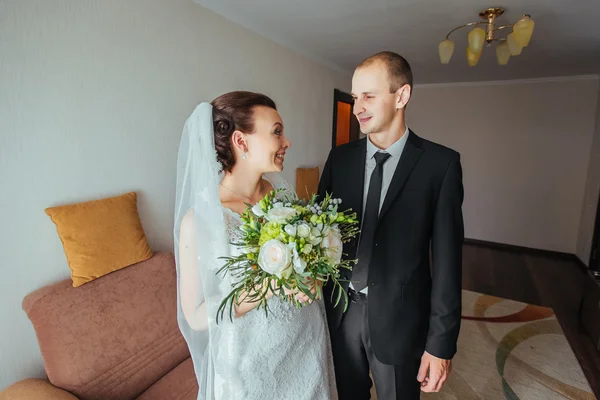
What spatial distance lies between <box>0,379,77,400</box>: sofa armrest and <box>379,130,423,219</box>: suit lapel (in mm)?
1511

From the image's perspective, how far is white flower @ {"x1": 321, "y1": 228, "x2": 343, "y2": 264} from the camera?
977 millimetres

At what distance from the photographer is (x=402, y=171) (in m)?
1.28

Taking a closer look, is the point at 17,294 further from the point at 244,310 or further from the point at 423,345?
the point at 423,345

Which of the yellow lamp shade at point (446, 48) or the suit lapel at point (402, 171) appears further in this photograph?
the yellow lamp shade at point (446, 48)

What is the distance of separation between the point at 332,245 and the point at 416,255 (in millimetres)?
472

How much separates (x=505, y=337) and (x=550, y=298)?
1223 millimetres

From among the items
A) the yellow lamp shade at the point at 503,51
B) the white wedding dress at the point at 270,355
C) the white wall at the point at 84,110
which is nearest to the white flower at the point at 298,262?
the white wedding dress at the point at 270,355

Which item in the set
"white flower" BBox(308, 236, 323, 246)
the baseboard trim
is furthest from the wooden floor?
"white flower" BBox(308, 236, 323, 246)

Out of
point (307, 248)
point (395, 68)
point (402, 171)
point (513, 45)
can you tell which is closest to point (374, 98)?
point (395, 68)

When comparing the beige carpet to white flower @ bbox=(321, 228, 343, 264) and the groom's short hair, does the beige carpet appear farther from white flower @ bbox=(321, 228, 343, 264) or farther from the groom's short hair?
the groom's short hair

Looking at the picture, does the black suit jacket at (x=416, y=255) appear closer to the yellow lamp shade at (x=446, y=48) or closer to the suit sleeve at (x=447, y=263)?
the suit sleeve at (x=447, y=263)

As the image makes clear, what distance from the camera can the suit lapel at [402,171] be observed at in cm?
127

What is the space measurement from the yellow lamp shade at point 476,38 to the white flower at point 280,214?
7.00 ft

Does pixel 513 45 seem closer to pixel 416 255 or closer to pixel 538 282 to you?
pixel 416 255
